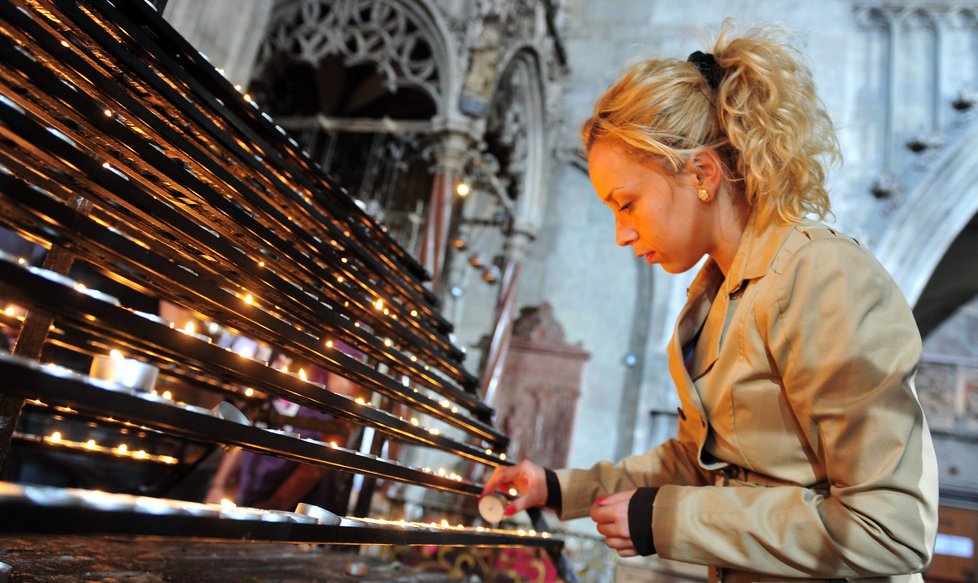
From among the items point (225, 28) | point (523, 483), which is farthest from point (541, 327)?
point (523, 483)

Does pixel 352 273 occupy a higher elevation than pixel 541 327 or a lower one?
lower

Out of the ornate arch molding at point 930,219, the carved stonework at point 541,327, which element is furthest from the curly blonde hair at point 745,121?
the ornate arch molding at point 930,219

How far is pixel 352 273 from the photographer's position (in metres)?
2.00

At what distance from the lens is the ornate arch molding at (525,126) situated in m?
7.89

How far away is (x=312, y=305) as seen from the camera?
62.2 inches

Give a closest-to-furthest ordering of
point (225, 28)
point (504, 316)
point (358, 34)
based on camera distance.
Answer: point (225, 28) < point (358, 34) < point (504, 316)

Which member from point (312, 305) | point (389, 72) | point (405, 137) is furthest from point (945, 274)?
point (312, 305)

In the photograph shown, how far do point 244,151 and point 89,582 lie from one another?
1.00 meters

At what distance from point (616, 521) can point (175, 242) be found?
1120mm

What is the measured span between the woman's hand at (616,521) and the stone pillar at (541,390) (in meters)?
6.75

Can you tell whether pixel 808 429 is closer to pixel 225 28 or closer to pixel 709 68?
pixel 709 68

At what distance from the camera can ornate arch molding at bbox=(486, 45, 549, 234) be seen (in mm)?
7895

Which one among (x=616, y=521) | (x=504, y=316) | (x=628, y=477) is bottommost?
(x=616, y=521)

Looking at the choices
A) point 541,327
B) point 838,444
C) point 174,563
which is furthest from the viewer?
point 541,327
